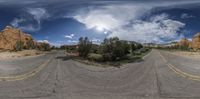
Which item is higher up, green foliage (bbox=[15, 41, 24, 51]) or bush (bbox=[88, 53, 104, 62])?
green foliage (bbox=[15, 41, 24, 51])

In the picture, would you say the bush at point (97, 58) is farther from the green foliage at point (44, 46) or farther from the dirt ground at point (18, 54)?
the green foliage at point (44, 46)

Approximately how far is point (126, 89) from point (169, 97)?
8.78 ft

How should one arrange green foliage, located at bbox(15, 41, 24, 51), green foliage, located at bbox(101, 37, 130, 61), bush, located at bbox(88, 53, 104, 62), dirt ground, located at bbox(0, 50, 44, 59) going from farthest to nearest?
1. green foliage, located at bbox(15, 41, 24, 51)
2. dirt ground, located at bbox(0, 50, 44, 59)
3. green foliage, located at bbox(101, 37, 130, 61)
4. bush, located at bbox(88, 53, 104, 62)

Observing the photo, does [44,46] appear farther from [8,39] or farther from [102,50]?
[102,50]

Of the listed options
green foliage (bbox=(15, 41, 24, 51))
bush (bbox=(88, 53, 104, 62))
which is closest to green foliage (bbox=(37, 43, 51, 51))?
green foliage (bbox=(15, 41, 24, 51))

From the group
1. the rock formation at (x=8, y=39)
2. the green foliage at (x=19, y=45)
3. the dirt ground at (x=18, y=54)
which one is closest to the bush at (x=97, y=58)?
the dirt ground at (x=18, y=54)

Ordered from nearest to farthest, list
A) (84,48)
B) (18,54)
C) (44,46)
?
1. (84,48)
2. (18,54)
3. (44,46)

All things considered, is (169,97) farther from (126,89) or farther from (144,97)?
(126,89)

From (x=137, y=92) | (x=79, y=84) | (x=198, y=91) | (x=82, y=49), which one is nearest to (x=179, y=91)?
(x=198, y=91)

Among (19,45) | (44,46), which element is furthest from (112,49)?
(19,45)

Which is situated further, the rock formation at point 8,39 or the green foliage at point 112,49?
the rock formation at point 8,39

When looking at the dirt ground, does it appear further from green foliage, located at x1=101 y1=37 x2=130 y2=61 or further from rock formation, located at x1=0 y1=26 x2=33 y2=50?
green foliage, located at x1=101 y1=37 x2=130 y2=61

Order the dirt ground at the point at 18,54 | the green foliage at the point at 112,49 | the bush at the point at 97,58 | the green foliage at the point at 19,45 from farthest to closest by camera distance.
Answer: the green foliage at the point at 19,45
the dirt ground at the point at 18,54
the green foliage at the point at 112,49
the bush at the point at 97,58

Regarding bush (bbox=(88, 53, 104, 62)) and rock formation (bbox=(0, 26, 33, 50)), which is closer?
bush (bbox=(88, 53, 104, 62))
